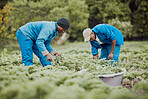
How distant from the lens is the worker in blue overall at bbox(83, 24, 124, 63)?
418cm

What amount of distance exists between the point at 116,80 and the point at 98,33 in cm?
157

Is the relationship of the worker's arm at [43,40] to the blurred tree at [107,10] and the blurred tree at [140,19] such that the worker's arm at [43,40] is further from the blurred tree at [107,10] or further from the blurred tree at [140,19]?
the blurred tree at [140,19]

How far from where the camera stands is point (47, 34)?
11.6ft

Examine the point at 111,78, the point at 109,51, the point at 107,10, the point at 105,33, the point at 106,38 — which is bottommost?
the point at 111,78

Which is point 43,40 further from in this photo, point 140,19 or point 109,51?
point 140,19

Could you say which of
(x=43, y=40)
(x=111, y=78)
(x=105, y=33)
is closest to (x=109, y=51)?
(x=105, y=33)

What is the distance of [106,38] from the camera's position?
14.7 ft

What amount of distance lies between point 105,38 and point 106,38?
0.23 feet

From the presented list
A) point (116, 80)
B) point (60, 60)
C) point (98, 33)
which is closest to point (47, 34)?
point (60, 60)

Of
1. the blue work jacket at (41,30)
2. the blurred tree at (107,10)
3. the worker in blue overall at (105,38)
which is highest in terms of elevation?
the blurred tree at (107,10)

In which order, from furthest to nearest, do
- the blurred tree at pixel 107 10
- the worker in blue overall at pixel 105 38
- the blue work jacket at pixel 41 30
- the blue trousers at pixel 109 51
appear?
the blurred tree at pixel 107 10 → the blue trousers at pixel 109 51 → the worker in blue overall at pixel 105 38 → the blue work jacket at pixel 41 30

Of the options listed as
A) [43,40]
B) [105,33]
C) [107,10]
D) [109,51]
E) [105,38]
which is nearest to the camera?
[43,40]

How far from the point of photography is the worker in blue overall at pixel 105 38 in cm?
418

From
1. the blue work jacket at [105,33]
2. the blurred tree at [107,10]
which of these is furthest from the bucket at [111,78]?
the blurred tree at [107,10]
